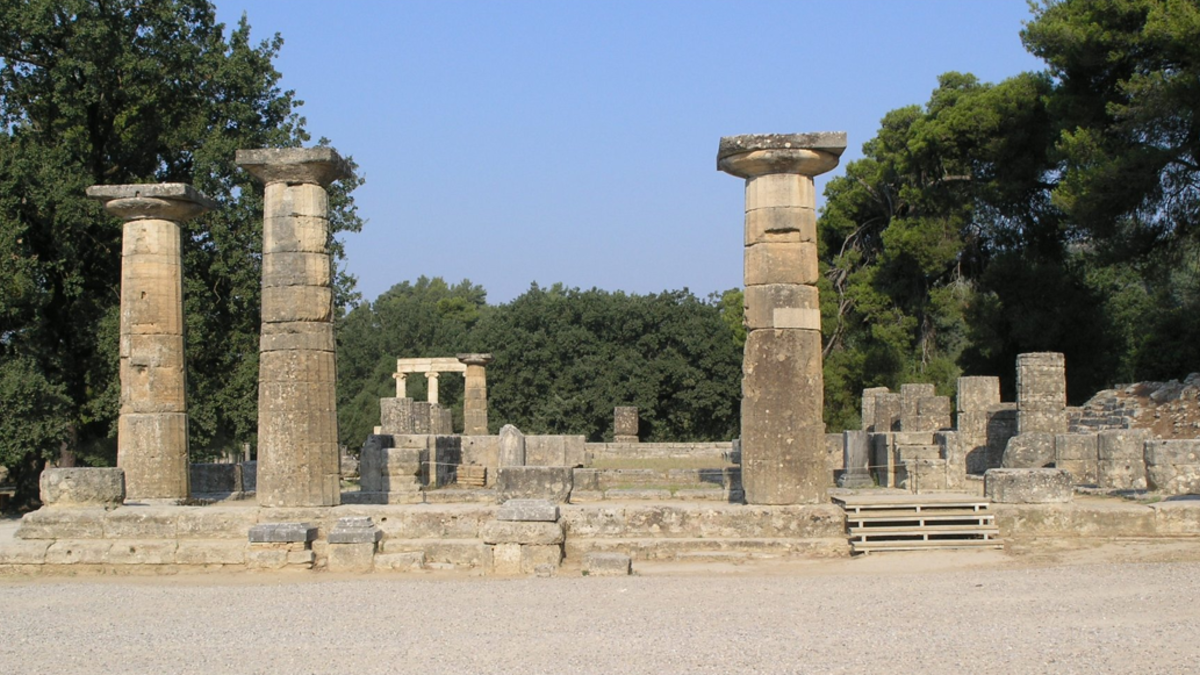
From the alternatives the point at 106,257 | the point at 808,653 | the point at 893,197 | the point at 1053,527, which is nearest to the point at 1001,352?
the point at 893,197

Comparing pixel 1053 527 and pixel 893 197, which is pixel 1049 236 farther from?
pixel 1053 527

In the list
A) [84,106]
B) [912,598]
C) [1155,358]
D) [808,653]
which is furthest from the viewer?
[1155,358]

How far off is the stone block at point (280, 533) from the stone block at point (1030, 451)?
12.6 meters

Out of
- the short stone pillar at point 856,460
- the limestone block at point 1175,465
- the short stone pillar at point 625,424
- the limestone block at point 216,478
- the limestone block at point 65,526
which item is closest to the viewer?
the limestone block at point 65,526

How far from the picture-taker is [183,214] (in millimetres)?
15734

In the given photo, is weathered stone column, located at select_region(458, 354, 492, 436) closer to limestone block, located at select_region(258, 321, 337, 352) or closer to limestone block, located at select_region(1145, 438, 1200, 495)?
limestone block, located at select_region(258, 321, 337, 352)

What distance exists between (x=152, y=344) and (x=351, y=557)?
18.3 ft

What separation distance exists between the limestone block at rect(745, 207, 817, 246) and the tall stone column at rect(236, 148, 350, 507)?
15.6 feet

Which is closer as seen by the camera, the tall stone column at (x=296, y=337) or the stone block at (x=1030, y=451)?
the tall stone column at (x=296, y=337)

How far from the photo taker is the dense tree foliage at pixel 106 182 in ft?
68.6

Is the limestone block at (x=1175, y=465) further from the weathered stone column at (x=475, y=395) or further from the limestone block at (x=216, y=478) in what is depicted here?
the weathered stone column at (x=475, y=395)

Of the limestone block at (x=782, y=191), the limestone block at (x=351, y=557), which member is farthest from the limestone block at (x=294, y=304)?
the limestone block at (x=782, y=191)

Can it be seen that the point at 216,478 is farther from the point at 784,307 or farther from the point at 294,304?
the point at 784,307

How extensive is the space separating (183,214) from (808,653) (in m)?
11.5
